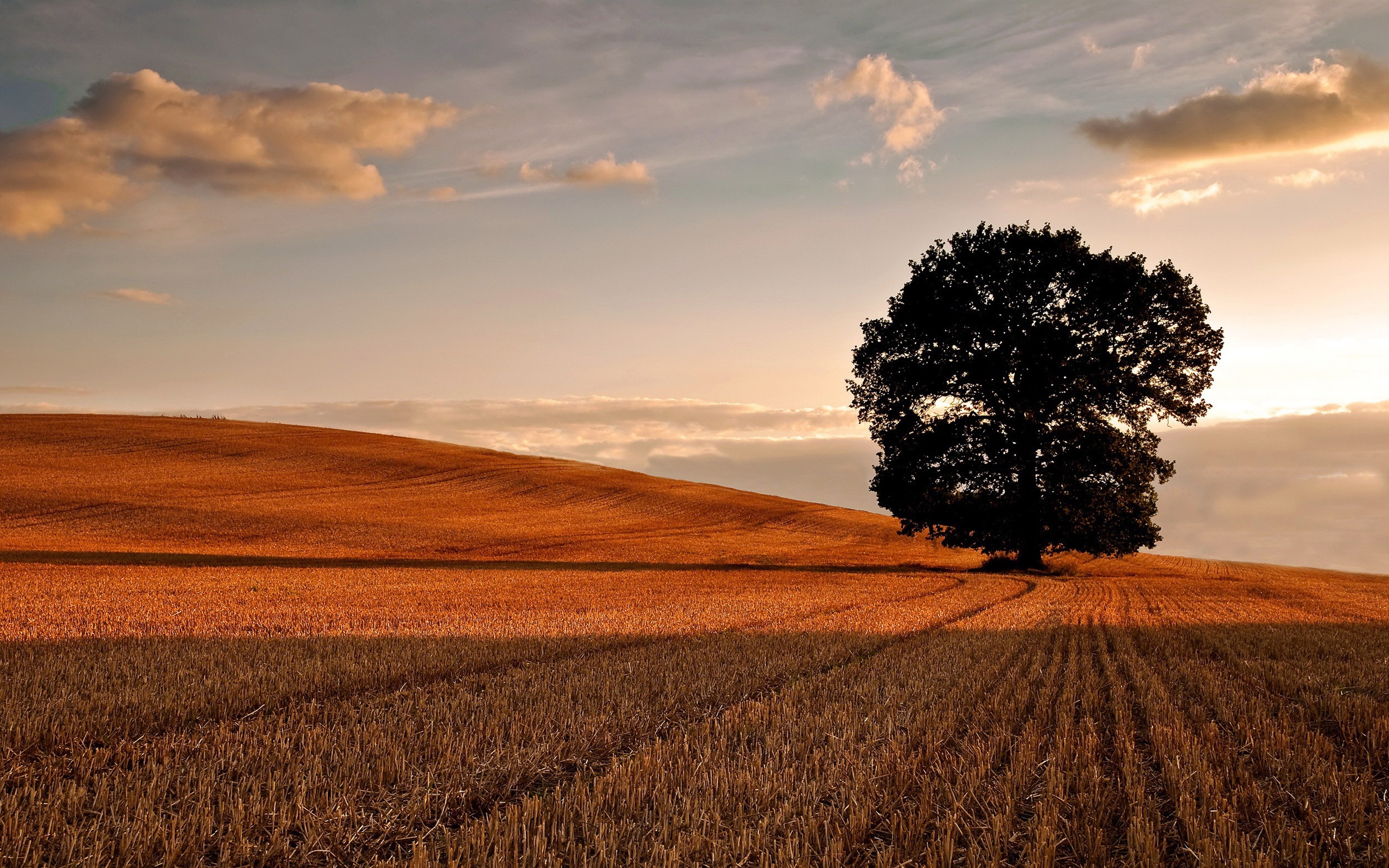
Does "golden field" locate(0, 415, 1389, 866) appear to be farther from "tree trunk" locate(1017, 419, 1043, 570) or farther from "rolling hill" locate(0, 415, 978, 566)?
"rolling hill" locate(0, 415, 978, 566)

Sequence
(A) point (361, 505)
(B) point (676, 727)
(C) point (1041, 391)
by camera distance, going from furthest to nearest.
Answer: (A) point (361, 505) < (C) point (1041, 391) < (B) point (676, 727)

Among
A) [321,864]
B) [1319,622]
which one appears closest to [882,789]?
[321,864]

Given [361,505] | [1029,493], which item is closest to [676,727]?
[1029,493]

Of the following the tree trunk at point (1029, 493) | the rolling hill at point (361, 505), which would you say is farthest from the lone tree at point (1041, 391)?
the rolling hill at point (361, 505)

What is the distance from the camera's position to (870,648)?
12.8 meters

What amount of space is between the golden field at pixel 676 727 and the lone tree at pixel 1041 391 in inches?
376

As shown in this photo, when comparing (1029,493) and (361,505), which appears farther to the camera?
(361,505)

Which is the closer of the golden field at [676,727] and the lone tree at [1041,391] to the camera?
the golden field at [676,727]

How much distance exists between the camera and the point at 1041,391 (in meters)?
32.7

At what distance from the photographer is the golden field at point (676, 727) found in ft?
16.1

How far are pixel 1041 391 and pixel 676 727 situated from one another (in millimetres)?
28978

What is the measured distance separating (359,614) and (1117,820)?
14635 mm

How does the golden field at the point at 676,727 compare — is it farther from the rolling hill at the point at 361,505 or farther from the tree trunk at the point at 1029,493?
the rolling hill at the point at 361,505

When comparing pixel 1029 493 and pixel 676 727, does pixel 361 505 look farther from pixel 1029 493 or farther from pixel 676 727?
pixel 676 727
